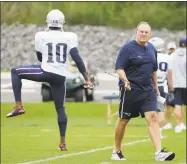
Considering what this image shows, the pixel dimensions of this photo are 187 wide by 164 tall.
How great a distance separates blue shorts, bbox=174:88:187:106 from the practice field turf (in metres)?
0.71

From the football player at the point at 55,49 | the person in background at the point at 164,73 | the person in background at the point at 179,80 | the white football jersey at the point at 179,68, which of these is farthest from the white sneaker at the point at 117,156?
the white football jersey at the point at 179,68

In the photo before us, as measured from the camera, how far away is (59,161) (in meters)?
12.7

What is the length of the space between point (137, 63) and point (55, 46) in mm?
1474

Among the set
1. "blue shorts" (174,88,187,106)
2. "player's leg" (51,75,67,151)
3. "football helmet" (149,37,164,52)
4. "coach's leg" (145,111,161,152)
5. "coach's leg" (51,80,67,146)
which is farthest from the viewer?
"blue shorts" (174,88,187,106)

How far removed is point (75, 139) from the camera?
709 inches

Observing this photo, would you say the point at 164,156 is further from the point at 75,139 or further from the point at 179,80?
the point at 179,80

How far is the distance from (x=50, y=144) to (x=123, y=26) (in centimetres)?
1114

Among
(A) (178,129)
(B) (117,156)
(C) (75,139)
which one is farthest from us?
(A) (178,129)

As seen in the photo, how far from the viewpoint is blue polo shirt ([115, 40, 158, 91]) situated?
42.0 ft

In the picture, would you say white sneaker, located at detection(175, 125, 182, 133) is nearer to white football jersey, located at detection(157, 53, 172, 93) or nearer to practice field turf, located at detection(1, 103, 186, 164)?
practice field turf, located at detection(1, 103, 186, 164)

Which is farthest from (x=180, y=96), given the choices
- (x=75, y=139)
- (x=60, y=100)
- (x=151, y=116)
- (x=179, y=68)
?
(x=151, y=116)

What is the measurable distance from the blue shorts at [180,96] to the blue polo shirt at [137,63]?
27.1 feet

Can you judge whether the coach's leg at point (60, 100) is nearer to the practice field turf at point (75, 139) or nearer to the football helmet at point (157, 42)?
the practice field turf at point (75, 139)

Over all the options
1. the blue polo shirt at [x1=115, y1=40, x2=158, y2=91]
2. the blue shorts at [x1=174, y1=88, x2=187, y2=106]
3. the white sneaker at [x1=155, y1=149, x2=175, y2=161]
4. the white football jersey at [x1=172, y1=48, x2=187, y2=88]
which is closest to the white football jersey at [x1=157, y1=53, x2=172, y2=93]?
the white football jersey at [x1=172, y1=48, x2=187, y2=88]
